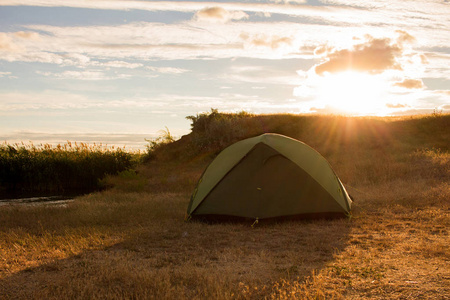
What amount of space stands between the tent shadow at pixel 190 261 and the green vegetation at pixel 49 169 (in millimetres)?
15802

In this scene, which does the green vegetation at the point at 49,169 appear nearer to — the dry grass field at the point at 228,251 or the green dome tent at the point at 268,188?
the dry grass field at the point at 228,251

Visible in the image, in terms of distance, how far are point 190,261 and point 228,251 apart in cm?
96

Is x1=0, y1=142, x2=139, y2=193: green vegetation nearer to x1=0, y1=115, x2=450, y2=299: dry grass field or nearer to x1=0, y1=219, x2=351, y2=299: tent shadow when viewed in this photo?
x1=0, y1=115, x2=450, y2=299: dry grass field

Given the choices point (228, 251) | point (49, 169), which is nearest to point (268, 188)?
point (228, 251)

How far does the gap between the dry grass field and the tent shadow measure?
20 mm

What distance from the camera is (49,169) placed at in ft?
74.7

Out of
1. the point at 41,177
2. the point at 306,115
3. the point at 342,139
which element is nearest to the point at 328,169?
the point at 342,139

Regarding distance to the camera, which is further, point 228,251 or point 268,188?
point 268,188

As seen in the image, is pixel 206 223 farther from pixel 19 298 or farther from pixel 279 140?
pixel 19 298

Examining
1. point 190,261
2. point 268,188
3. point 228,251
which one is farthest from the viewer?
point 268,188

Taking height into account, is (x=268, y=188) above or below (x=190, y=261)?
above

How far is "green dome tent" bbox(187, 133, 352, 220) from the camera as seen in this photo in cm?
959

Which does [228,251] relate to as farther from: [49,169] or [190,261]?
[49,169]

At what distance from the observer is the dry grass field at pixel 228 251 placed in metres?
5.28
